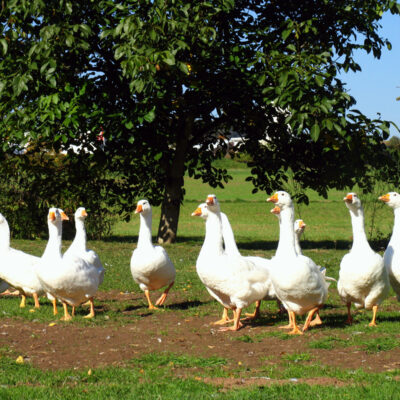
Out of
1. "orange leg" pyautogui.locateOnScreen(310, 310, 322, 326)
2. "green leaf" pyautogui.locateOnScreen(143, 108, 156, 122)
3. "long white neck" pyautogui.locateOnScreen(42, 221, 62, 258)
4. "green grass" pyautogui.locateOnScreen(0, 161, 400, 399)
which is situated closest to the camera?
"green grass" pyautogui.locateOnScreen(0, 161, 400, 399)

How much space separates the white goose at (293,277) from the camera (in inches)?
328

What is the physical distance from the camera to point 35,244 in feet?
63.7

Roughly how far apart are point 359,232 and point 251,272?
4.65 feet

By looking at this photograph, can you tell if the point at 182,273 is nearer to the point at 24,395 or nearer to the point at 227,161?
the point at 24,395

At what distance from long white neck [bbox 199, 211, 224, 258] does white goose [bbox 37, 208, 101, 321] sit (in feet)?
5.05

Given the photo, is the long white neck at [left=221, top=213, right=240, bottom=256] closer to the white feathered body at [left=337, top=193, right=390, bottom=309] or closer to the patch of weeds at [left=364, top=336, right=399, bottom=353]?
the white feathered body at [left=337, top=193, right=390, bottom=309]

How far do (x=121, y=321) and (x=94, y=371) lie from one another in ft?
8.72

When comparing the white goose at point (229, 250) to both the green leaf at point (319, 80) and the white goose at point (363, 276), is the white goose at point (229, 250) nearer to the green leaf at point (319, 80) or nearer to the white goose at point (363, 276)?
the white goose at point (363, 276)

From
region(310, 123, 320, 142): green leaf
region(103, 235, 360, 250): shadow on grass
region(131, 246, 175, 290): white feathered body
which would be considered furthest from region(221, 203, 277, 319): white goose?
region(103, 235, 360, 250): shadow on grass

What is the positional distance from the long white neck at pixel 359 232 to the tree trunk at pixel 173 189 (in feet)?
35.0

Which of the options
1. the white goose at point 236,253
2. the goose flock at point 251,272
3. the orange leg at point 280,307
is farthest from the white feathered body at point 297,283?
the orange leg at point 280,307

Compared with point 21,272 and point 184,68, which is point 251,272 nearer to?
point 21,272

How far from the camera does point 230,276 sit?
8.97m

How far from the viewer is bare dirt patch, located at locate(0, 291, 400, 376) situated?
7.23 metres
